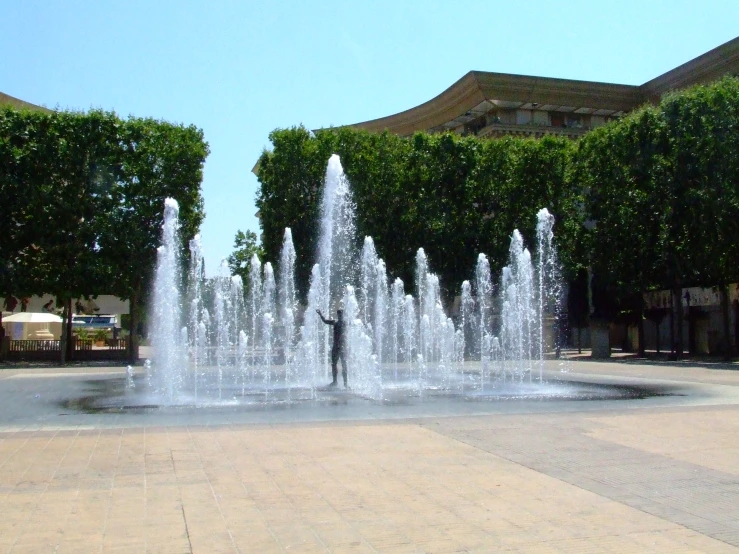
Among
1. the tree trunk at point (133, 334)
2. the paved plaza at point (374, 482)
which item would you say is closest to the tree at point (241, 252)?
the tree trunk at point (133, 334)

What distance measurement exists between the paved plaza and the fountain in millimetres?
4267

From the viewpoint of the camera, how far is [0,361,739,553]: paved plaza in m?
5.14

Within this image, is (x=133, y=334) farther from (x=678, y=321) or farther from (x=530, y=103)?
(x=530, y=103)

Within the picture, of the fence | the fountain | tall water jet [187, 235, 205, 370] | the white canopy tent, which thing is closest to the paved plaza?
the fountain

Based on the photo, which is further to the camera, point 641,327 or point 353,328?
point 641,327

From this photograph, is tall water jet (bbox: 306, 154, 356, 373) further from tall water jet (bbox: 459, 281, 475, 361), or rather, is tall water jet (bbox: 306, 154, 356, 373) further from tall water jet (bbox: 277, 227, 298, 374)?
tall water jet (bbox: 459, 281, 475, 361)

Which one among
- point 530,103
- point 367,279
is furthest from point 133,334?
point 530,103

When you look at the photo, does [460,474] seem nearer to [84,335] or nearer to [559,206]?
[559,206]

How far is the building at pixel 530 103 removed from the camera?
167ft

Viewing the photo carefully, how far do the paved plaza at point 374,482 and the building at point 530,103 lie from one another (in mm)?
41747

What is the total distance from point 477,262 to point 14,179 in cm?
1949

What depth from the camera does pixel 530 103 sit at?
5250cm

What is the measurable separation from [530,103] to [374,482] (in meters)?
48.8

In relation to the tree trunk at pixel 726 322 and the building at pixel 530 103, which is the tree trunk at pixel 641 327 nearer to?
the tree trunk at pixel 726 322
